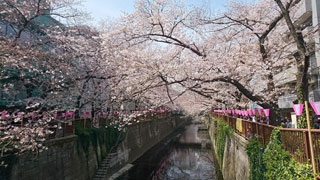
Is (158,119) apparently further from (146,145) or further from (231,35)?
(231,35)

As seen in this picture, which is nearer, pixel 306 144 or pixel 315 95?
pixel 306 144

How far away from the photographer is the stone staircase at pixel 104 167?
1560cm

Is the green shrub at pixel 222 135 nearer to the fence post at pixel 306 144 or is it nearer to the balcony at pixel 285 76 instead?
the balcony at pixel 285 76

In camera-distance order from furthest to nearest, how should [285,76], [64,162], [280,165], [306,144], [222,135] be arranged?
[285,76] → [222,135] → [64,162] → [280,165] → [306,144]

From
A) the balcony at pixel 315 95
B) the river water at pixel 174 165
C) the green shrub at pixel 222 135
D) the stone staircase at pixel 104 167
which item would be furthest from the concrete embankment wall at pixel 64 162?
the balcony at pixel 315 95

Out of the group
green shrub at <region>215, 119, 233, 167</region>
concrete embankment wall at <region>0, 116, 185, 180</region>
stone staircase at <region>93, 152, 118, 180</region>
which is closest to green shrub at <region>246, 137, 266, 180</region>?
green shrub at <region>215, 119, 233, 167</region>

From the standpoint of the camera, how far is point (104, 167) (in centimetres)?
1638

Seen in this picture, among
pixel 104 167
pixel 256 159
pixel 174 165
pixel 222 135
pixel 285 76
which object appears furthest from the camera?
pixel 174 165

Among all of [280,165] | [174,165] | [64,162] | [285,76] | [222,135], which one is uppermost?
[285,76]

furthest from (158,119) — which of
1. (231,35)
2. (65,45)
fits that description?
(231,35)

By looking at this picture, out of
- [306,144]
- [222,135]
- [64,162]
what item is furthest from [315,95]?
[64,162]

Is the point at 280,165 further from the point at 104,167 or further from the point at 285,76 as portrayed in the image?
the point at 104,167

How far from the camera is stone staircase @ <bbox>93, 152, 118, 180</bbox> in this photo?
1560 cm

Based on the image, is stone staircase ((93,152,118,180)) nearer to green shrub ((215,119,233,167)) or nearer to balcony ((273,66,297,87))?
green shrub ((215,119,233,167))
